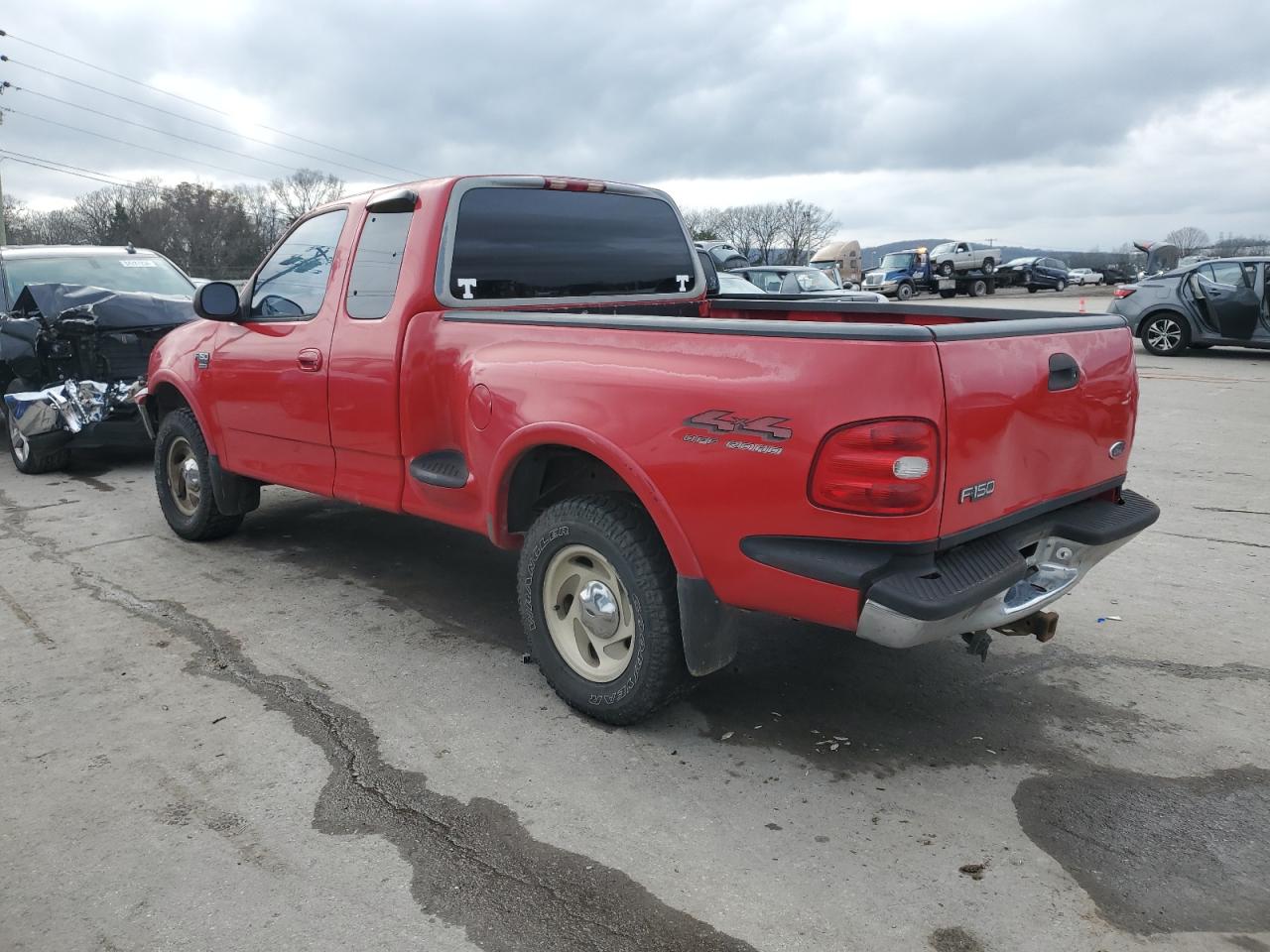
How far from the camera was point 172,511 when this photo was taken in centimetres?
617

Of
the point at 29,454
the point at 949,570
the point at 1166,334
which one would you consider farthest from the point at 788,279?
the point at 949,570

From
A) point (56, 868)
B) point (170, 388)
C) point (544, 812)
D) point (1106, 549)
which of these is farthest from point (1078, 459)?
point (170, 388)

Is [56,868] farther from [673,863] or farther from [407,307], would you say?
[407,307]

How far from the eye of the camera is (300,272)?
4988 mm

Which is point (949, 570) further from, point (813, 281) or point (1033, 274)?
point (1033, 274)

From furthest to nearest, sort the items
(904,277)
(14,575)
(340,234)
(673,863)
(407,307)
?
(904,277) → (14,575) → (340,234) → (407,307) → (673,863)

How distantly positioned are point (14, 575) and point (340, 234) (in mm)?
2824

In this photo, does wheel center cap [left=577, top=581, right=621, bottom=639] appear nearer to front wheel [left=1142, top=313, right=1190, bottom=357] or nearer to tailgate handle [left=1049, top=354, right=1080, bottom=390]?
tailgate handle [left=1049, top=354, right=1080, bottom=390]

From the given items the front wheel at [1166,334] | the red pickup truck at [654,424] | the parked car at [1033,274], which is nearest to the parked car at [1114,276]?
the parked car at [1033,274]

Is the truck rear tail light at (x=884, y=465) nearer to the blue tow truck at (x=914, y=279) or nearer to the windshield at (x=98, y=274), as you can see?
the windshield at (x=98, y=274)

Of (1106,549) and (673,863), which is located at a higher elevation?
(1106,549)

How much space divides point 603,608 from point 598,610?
0.03 m

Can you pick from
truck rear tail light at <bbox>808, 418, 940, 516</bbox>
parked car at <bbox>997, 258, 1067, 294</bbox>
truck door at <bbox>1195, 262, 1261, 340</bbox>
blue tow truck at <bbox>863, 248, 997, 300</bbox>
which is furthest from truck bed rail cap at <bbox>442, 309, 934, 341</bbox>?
parked car at <bbox>997, 258, 1067, 294</bbox>

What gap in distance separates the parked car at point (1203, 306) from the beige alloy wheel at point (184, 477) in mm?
13623
